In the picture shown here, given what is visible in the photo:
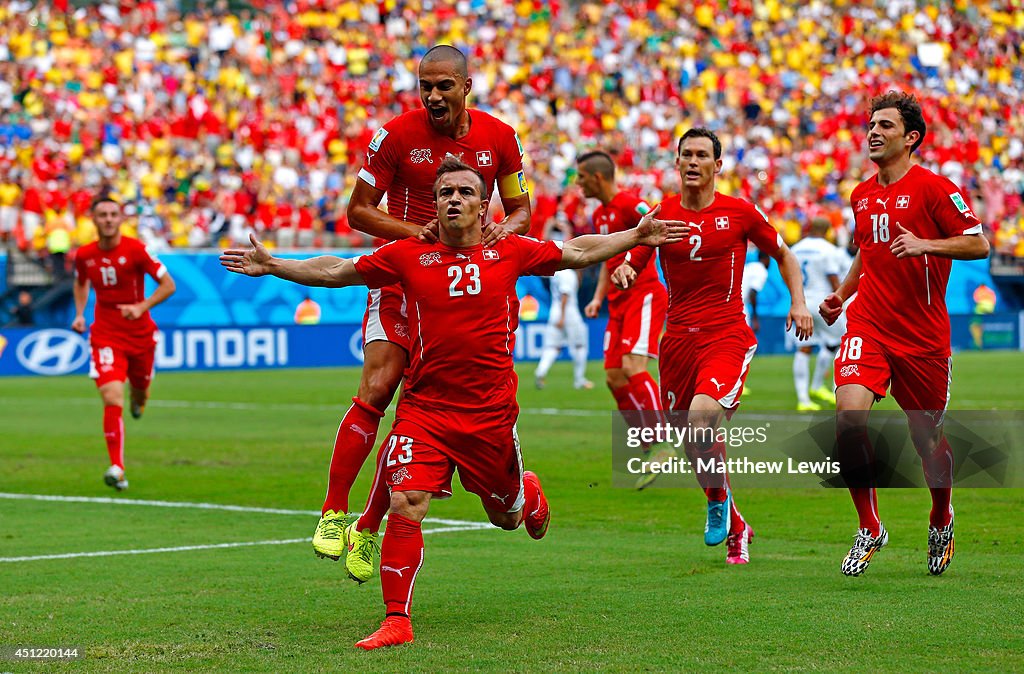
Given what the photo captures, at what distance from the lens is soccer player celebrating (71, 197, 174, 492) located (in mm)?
13945

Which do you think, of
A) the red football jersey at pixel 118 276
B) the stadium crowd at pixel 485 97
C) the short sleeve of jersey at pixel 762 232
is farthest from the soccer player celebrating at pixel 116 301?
the stadium crowd at pixel 485 97

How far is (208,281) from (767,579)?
21.2 meters

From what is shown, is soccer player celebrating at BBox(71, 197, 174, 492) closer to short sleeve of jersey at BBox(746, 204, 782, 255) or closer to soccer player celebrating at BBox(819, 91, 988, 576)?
short sleeve of jersey at BBox(746, 204, 782, 255)

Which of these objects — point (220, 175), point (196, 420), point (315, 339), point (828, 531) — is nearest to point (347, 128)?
point (220, 175)

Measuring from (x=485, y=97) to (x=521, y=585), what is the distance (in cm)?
3151

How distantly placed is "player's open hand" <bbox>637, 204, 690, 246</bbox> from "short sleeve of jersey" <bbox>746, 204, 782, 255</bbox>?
2367 mm

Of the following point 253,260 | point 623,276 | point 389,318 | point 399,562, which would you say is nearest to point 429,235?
point 253,260

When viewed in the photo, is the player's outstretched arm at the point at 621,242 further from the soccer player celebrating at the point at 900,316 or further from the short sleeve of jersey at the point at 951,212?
the short sleeve of jersey at the point at 951,212

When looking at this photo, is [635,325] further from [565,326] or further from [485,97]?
[485,97]

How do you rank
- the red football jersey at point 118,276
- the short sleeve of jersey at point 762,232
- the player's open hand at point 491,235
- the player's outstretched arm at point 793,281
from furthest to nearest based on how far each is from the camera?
the red football jersey at point 118,276 → the short sleeve of jersey at point 762,232 → the player's outstretched arm at point 793,281 → the player's open hand at point 491,235

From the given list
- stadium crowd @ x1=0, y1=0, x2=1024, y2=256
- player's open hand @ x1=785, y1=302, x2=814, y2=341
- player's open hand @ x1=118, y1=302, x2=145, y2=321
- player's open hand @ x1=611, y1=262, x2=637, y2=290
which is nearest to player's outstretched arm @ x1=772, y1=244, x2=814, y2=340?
player's open hand @ x1=785, y1=302, x2=814, y2=341

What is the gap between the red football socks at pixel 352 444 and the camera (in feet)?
26.5

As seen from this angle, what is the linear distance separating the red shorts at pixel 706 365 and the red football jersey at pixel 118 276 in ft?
19.8

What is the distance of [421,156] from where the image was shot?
8.24m
